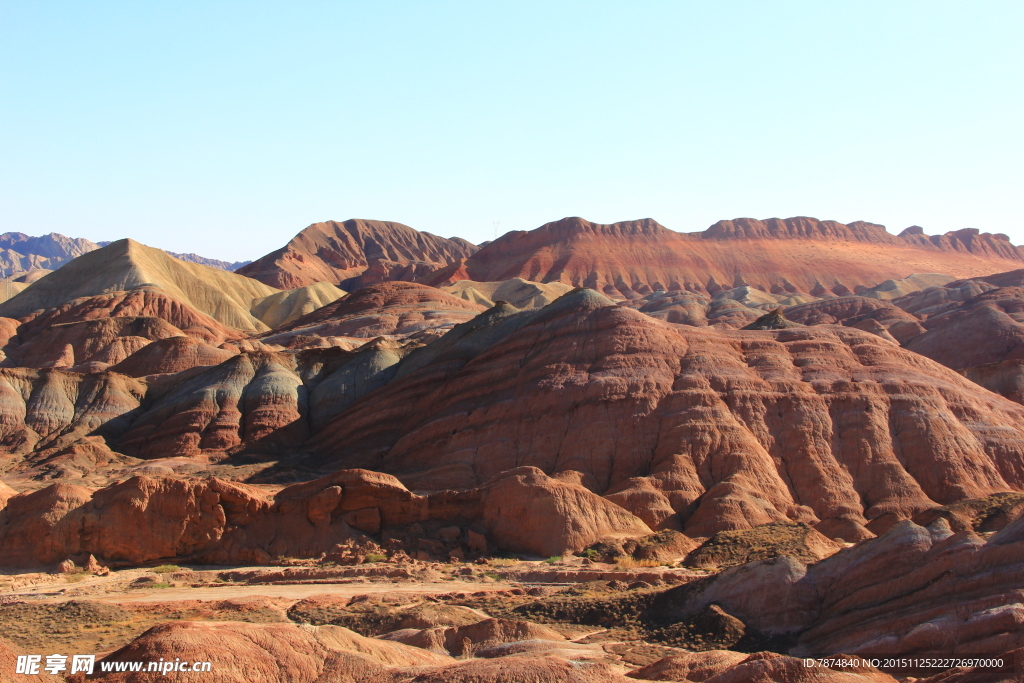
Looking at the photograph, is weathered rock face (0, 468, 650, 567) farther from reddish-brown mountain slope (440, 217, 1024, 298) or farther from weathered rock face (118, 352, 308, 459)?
reddish-brown mountain slope (440, 217, 1024, 298)

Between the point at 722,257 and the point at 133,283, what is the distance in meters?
94.9

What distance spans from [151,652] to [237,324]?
106 meters

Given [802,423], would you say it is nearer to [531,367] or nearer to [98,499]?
[531,367]

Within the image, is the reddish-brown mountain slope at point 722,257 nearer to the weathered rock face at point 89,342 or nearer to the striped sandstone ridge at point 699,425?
the weathered rock face at point 89,342

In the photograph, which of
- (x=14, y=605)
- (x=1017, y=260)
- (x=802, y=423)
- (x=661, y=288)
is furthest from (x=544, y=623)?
(x=1017, y=260)

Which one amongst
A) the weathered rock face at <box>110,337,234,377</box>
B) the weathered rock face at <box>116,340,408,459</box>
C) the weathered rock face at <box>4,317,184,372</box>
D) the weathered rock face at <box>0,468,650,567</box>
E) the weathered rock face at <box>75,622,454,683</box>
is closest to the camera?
the weathered rock face at <box>75,622,454,683</box>

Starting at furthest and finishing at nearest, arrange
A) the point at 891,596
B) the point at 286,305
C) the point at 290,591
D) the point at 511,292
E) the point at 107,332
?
the point at 286,305 → the point at 511,292 → the point at 107,332 → the point at 290,591 → the point at 891,596

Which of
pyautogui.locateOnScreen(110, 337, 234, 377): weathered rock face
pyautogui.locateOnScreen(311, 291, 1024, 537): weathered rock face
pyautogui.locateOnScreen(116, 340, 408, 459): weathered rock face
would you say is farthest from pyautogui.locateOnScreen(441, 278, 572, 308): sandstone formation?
pyautogui.locateOnScreen(311, 291, 1024, 537): weathered rock face

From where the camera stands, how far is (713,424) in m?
37.5

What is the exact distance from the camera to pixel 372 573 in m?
26.4

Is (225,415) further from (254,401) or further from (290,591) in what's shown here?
(290,591)

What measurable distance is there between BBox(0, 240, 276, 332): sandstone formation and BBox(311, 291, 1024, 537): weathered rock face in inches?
2612

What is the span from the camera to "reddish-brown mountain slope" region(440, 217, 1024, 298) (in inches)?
6068

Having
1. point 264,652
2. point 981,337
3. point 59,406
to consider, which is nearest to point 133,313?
point 59,406
